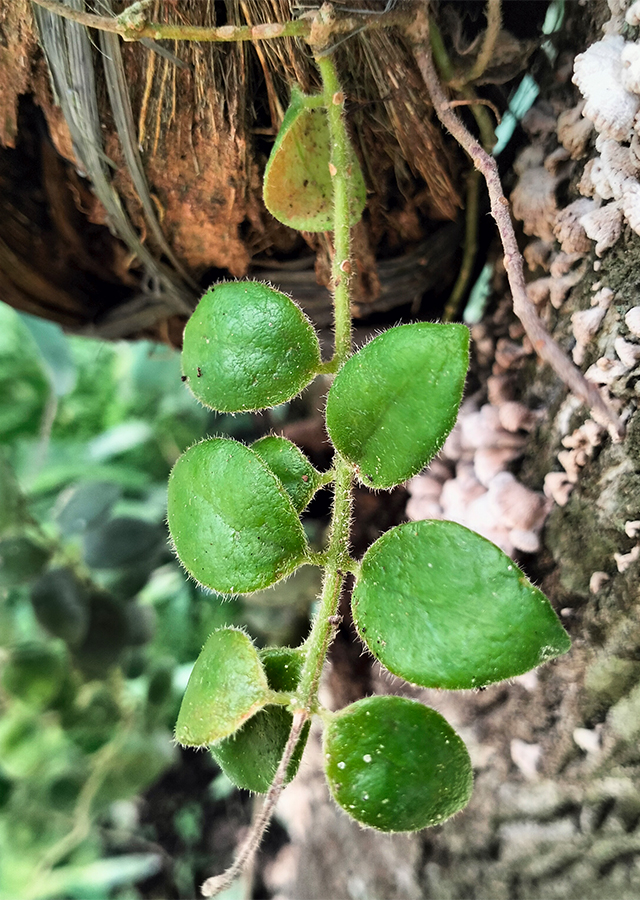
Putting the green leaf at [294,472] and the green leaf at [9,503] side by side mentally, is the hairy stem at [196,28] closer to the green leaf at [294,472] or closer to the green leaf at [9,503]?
the green leaf at [294,472]

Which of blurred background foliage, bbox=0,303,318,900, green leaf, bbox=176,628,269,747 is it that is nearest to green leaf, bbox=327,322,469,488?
green leaf, bbox=176,628,269,747

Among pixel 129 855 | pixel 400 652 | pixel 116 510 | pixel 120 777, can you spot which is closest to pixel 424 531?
pixel 400 652

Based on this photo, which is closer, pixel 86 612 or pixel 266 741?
pixel 266 741

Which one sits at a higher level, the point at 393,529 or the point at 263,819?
the point at 393,529

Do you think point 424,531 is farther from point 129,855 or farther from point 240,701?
point 129,855

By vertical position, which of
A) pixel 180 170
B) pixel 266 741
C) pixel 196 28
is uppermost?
pixel 196 28

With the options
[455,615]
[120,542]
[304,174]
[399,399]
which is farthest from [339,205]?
[120,542]

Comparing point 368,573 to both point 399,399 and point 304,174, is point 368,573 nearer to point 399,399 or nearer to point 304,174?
point 399,399

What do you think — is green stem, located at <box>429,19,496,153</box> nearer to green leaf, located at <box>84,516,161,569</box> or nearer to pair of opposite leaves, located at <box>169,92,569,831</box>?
pair of opposite leaves, located at <box>169,92,569,831</box>
